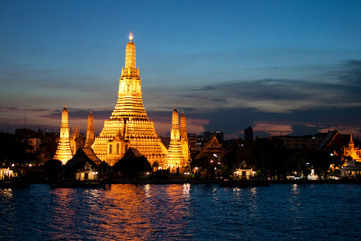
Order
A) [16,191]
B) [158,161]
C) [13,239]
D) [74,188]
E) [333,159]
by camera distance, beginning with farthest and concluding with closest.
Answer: [333,159], [158,161], [74,188], [16,191], [13,239]

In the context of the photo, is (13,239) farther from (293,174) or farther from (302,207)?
(293,174)

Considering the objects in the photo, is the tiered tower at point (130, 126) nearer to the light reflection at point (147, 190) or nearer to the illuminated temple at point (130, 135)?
the illuminated temple at point (130, 135)

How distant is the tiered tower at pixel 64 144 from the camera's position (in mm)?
70938

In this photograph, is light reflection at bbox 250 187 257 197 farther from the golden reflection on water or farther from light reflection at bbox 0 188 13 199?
light reflection at bbox 0 188 13 199

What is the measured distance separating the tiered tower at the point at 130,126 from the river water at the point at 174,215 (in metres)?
11.8

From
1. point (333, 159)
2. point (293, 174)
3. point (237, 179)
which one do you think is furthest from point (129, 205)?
point (333, 159)

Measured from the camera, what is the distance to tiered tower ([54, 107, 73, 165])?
233 ft

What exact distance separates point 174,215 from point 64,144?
108 ft

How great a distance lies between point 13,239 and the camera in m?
31.6

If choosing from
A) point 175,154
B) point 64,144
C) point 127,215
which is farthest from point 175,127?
point 127,215

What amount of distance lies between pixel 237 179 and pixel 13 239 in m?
41.7

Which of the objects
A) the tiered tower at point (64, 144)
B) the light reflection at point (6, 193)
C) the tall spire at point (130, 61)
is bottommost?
the light reflection at point (6, 193)

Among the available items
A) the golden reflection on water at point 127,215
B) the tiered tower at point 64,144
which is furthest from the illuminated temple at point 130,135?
the golden reflection on water at point 127,215

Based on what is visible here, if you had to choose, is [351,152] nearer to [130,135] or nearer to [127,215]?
[130,135]
